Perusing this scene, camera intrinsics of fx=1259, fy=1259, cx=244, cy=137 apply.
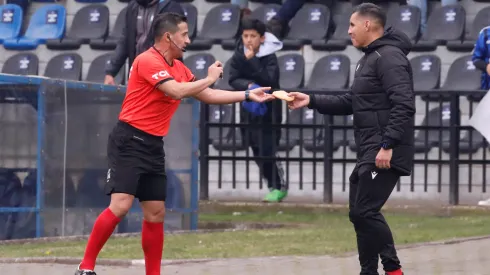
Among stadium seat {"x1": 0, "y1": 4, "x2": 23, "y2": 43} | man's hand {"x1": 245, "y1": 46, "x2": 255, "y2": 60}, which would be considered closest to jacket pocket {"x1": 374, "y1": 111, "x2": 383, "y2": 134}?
man's hand {"x1": 245, "y1": 46, "x2": 255, "y2": 60}

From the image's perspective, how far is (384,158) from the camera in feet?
25.6

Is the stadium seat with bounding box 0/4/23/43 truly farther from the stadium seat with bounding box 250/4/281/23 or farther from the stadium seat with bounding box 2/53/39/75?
the stadium seat with bounding box 250/4/281/23

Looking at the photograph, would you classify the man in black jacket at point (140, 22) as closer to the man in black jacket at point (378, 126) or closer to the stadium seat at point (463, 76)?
the man in black jacket at point (378, 126)

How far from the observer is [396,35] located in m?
8.18

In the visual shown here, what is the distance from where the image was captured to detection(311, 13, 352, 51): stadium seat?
1853cm

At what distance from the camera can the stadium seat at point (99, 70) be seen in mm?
19641

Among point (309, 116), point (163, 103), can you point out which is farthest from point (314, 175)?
point (163, 103)

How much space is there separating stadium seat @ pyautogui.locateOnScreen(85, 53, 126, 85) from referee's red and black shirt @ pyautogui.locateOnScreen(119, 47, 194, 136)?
11.2 m

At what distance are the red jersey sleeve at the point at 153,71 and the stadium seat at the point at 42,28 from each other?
12984 millimetres

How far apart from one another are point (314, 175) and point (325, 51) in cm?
397

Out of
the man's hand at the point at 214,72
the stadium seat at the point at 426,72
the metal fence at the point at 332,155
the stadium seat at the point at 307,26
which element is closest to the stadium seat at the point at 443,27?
the stadium seat at the point at 426,72

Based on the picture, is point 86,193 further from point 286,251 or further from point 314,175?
point 314,175

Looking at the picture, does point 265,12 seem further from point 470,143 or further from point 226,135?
point 470,143

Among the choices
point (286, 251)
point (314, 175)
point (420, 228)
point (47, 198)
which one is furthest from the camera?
point (314, 175)
